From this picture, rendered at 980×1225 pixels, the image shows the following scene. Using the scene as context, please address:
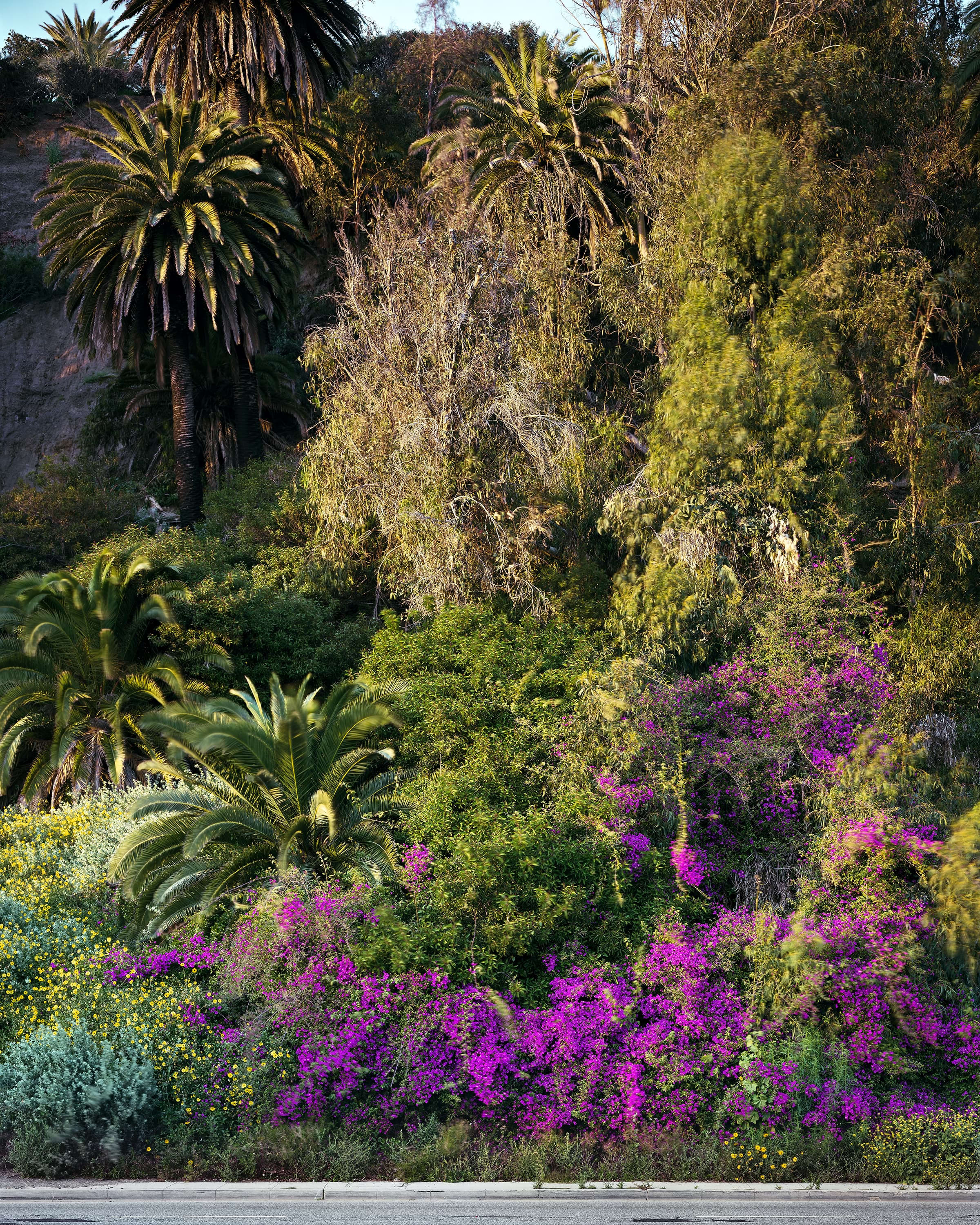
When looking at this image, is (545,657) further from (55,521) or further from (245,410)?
(245,410)

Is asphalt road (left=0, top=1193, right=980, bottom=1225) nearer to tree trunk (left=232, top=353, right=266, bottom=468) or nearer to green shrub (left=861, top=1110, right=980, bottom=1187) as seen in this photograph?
green shrub (left=861, top=1110, right=980, bottom=1187)

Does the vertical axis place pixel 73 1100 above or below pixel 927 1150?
above

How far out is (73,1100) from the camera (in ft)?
31.3

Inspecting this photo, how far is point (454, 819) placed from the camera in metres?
12.1

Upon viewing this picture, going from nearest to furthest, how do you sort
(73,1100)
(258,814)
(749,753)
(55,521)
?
(73,1100) < (258,814) < (749,753) < (55,521)

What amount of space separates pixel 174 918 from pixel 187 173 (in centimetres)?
1654

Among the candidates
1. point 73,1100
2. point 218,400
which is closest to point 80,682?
point 73,1100

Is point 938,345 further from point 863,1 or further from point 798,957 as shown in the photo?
point 798,957

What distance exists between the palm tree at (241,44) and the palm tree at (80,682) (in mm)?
16022

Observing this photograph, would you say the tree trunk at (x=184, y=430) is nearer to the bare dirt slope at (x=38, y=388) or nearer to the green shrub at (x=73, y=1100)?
the bare dirt slope at (x=38, y=388)

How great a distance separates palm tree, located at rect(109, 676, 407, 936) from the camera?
1182 centimetres

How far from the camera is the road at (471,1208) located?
8.61m

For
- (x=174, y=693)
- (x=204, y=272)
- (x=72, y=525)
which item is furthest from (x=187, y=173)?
(x=174, y=693)

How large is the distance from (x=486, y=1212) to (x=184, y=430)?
59.4 ft
